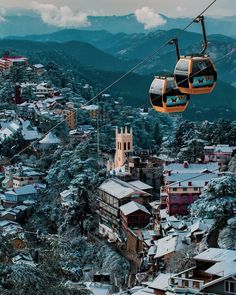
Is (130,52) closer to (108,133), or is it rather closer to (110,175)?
(108,133)

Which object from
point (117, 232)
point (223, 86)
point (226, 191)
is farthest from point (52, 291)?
point (223, 86)

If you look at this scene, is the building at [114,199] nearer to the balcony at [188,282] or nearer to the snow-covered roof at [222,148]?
the snow-covered roof at [222,148]

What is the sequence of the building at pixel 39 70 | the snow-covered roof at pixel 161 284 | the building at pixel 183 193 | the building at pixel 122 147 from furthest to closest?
the building at pixel 39 70, the building at pixel 122 147, the building at pixel 183 193, the snow-covered roof at pixel 161 284

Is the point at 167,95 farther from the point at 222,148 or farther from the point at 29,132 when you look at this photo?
the point at 29,132

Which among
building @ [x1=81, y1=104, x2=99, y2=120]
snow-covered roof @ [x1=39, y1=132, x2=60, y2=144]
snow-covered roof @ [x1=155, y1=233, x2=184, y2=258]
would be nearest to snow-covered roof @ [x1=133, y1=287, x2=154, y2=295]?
snow-covered roof @ [x1=155, y1=233, x2=184, y2=258]

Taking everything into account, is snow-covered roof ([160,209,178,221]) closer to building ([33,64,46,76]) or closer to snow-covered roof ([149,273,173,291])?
snow-covered roof ([149,273,173,291])

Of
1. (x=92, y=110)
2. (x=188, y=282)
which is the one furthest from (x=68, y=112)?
(x=188, y=282)

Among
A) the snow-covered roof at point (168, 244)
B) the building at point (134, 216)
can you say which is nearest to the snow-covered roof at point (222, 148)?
the building at point (134, 216)
